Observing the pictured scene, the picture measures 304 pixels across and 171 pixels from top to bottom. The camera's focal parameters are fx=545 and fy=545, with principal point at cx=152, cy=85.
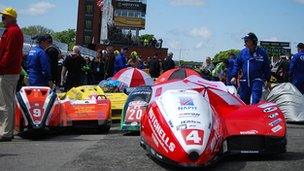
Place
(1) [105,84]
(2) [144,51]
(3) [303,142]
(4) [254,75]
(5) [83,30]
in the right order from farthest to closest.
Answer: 1. (5) [83,30]
2. (2) [144,51]
3. (1) [105,84]
4. (4) [254,75]
5. (3) [303,142]

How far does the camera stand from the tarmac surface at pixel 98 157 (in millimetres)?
6207

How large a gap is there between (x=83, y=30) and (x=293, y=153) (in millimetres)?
99112

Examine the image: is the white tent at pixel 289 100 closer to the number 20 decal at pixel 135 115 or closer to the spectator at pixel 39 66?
the number 20 decal at pixel 135 115

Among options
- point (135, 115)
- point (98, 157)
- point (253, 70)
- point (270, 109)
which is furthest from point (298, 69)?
point (98, 157)

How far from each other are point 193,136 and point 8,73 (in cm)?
385

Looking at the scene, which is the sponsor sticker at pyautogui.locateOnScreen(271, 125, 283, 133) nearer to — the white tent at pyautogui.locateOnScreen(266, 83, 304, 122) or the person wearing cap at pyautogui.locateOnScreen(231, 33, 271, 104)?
the person wearing cap at pyautogui.locateOnScreen(231, 33, 271, 104)

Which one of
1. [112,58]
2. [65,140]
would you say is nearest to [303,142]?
[65,140]

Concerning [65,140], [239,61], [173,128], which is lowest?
[65,140]

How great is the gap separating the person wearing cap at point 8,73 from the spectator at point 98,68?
10.3 metres

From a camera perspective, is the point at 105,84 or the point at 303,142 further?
the point at 105,84

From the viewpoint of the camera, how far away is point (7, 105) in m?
8.45

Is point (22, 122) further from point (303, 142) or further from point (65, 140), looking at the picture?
point (303, 142)

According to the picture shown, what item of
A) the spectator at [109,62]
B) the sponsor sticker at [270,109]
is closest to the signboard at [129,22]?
the spectator at [109,62]

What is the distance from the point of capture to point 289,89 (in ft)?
40.8
